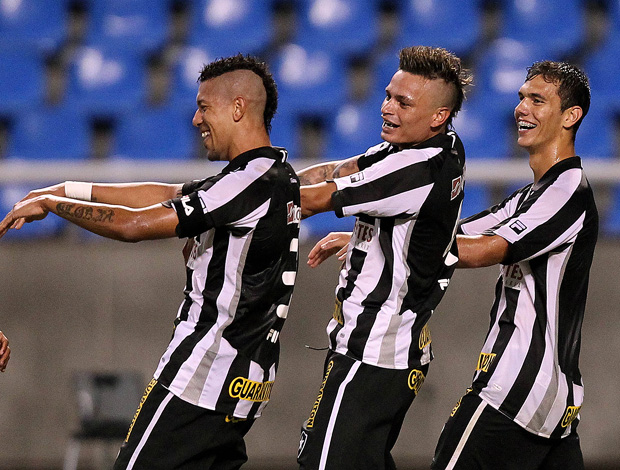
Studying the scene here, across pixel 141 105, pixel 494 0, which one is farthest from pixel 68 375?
pixel 494 0

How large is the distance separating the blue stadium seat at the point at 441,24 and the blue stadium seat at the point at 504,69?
0.75 feet

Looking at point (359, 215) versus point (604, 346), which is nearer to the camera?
point (359, 215)

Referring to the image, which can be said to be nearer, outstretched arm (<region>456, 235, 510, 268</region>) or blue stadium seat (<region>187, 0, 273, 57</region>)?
outstretched arm (<region>456, 235, 510, 268</region>)

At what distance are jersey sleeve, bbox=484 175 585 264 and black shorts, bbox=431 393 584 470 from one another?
0.64 m

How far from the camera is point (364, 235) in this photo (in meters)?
3.87

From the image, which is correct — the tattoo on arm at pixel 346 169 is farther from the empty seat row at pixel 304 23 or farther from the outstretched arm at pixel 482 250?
the empty seat row at pixel 304 23

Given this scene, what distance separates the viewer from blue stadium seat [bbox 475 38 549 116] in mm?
8836

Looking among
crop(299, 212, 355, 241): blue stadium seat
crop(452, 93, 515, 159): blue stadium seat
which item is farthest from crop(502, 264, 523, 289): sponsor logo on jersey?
crop(452, 93, 515, 159): blue stadium seat

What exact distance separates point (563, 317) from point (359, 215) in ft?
3.08

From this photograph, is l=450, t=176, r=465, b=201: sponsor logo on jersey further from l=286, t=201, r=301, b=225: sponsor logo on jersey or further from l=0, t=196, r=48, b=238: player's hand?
l=0, t=196, r=48, b=238: player's hand

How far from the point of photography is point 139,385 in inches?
251

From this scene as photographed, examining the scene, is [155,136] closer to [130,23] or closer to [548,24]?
[130,23]

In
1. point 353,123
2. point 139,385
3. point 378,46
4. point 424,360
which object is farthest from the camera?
point 378,46

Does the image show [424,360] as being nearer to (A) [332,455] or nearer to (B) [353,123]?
(A) [332,455]
